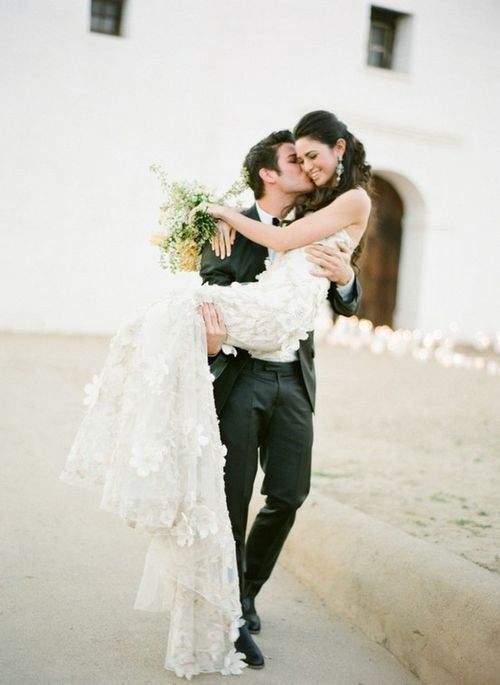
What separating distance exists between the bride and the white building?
10452mm

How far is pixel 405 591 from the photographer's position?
3.45 meters

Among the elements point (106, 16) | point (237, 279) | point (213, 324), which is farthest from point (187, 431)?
point (106, 16)

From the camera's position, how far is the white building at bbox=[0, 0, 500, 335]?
1296cm

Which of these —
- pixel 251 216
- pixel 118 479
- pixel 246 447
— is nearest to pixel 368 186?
pixel 251 216

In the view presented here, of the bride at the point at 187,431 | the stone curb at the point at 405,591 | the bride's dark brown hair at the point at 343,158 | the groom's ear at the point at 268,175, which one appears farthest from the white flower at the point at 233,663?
the groom's ear at the point at 268,175

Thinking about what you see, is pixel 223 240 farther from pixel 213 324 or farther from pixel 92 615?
pixel 92 615

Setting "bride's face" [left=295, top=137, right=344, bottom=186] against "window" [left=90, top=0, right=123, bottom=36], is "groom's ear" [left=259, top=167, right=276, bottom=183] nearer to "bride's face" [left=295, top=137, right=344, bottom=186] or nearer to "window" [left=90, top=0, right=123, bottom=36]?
"bride's face" [left=295, top=137, right=344, bottom=186]

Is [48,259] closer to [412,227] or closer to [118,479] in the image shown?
[412,227]

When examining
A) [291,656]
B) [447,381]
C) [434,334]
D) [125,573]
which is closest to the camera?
[291,656]

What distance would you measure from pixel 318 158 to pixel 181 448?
1.24m

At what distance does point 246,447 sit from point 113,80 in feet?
36.3

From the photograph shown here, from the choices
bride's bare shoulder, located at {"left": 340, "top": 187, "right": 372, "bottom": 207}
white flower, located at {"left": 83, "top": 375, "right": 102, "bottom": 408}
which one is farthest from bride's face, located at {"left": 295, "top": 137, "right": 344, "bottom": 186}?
white flower, located at {"left": 83, "top": 375, "right": 102, "bottom": 408}

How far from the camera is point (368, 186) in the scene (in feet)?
11.6

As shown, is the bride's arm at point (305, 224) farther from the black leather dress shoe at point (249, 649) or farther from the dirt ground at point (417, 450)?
the dirt ground at point (417, 450)
